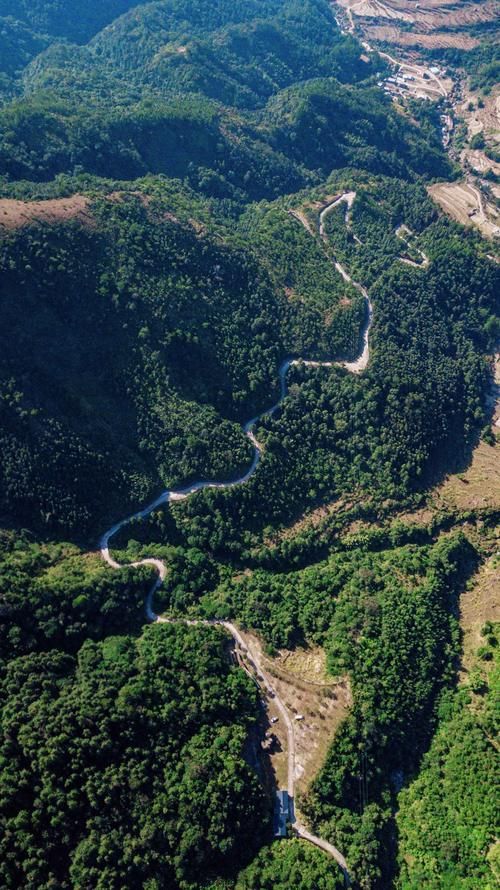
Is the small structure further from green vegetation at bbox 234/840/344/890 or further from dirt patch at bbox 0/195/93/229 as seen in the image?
dirt patch at bbox 0/195/93/229

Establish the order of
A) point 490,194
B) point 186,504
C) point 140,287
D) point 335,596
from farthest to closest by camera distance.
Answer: point 490,194 → point 140,287 → point 186,504 → point 335,596

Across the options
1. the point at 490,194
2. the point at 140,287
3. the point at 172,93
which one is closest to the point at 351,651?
the point at 140,287

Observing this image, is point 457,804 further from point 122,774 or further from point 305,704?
point 122,774

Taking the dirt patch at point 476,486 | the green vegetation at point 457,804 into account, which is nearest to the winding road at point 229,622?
the green vegetation at point 457,804

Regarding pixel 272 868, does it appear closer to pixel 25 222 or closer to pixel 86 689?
pixel 86 689

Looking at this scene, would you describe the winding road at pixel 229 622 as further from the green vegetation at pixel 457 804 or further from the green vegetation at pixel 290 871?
the green vegetation at pixel 457 804

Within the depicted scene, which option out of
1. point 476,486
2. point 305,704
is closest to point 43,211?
point 305,704
